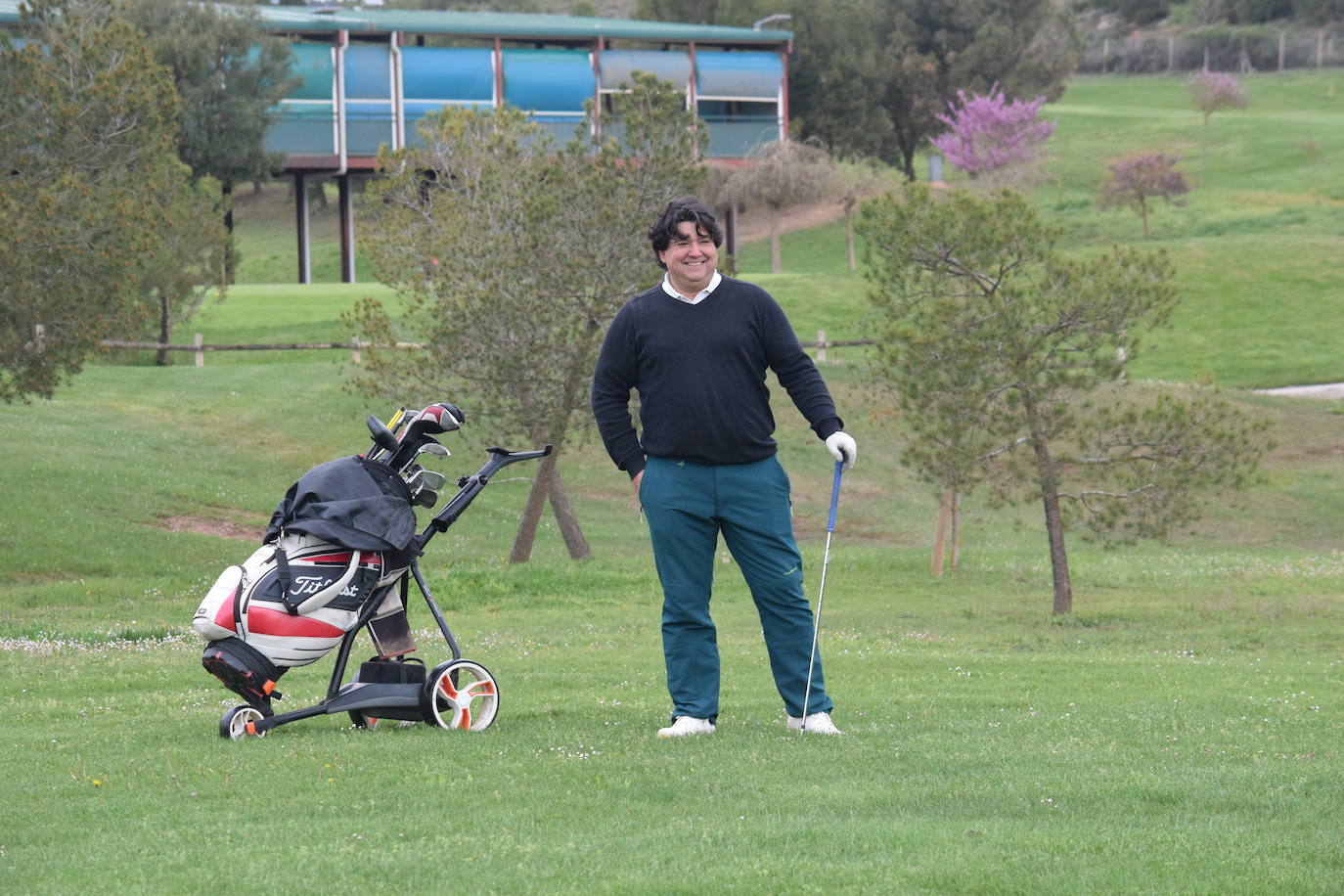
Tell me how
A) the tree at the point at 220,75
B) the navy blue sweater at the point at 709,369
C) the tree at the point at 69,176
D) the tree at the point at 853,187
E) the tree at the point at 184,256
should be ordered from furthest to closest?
1. the tree at the point at 853,187
2. the tree at the point at 220,75
3. the tree at the point at 184,256
4. the tree at the point at 69,176
5. the navy blue sweater at the point at 709,369

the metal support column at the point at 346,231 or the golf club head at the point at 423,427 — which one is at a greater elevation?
the metal support column at the point at 346,231

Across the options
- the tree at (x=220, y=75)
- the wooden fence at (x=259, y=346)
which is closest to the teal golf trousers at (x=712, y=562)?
the wooden fence at (x=259, y=346)

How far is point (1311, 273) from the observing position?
50.4 meters

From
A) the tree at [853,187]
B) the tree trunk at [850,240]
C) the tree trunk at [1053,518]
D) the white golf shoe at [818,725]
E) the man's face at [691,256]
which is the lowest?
the tree trunk at [1053,518]

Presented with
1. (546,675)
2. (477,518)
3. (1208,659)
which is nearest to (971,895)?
(546,675)

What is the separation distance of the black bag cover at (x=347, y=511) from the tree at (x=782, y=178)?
48.8 meters

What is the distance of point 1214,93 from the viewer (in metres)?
78.4

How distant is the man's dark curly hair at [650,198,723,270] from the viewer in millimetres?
7434

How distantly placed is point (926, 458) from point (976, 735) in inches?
385

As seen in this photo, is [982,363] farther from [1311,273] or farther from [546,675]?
[1311,273]

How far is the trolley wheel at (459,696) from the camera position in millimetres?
7785

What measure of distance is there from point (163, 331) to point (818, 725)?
114ft

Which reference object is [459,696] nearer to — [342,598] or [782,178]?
[342,598]

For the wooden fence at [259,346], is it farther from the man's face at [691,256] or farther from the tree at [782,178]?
the man's face at [691,256]
